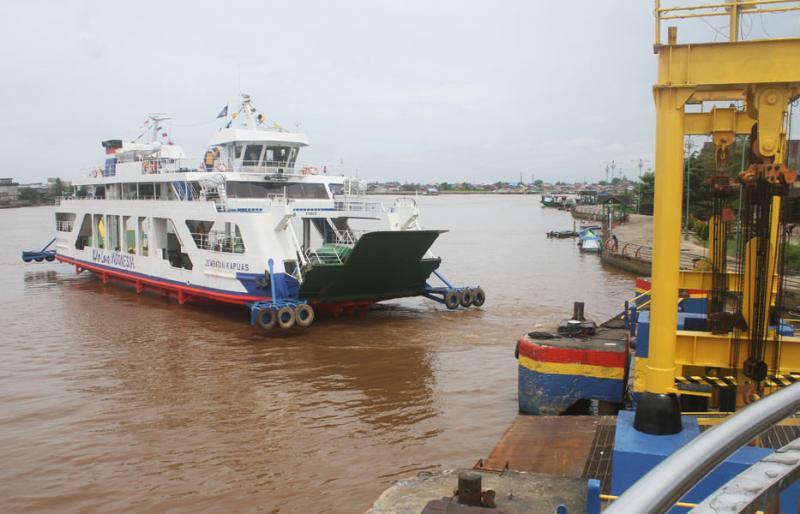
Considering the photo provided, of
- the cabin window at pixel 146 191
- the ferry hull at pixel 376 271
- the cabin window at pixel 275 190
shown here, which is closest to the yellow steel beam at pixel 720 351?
the ferry hull at pixel 376 271

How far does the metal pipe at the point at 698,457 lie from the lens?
1.37 m

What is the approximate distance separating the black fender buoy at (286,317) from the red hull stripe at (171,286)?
124 centimetres

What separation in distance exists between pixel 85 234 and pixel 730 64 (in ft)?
90.3

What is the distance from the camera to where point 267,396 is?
1183cm

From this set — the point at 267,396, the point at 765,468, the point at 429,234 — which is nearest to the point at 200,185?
the point at 429,234

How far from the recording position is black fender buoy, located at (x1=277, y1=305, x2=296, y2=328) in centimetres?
1595

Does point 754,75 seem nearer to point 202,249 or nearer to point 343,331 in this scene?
point 343,331

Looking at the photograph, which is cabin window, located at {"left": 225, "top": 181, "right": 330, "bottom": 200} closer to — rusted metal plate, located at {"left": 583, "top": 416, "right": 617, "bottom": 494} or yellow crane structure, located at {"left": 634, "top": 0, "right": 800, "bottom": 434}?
rusted metal plate, located at {"left": 583, "top": 416, "right": 617, "bottom": 494}

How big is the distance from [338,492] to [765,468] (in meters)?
7.06

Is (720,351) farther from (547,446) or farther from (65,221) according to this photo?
(65,221)

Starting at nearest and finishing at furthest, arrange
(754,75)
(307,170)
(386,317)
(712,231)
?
1. (754,75)
2. (712,231)
3. (386,317)
4. (307,170)

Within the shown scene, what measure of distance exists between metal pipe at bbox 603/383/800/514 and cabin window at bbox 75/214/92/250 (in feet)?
97.0

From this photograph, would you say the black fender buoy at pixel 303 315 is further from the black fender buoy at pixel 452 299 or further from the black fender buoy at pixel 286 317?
the black fender buoy at pixel 452 299

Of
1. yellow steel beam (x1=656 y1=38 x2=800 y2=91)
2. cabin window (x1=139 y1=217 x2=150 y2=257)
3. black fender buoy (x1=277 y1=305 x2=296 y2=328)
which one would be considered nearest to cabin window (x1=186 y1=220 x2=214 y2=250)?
cabin window (x1=139 y1=217 x2=150 y2=257)
